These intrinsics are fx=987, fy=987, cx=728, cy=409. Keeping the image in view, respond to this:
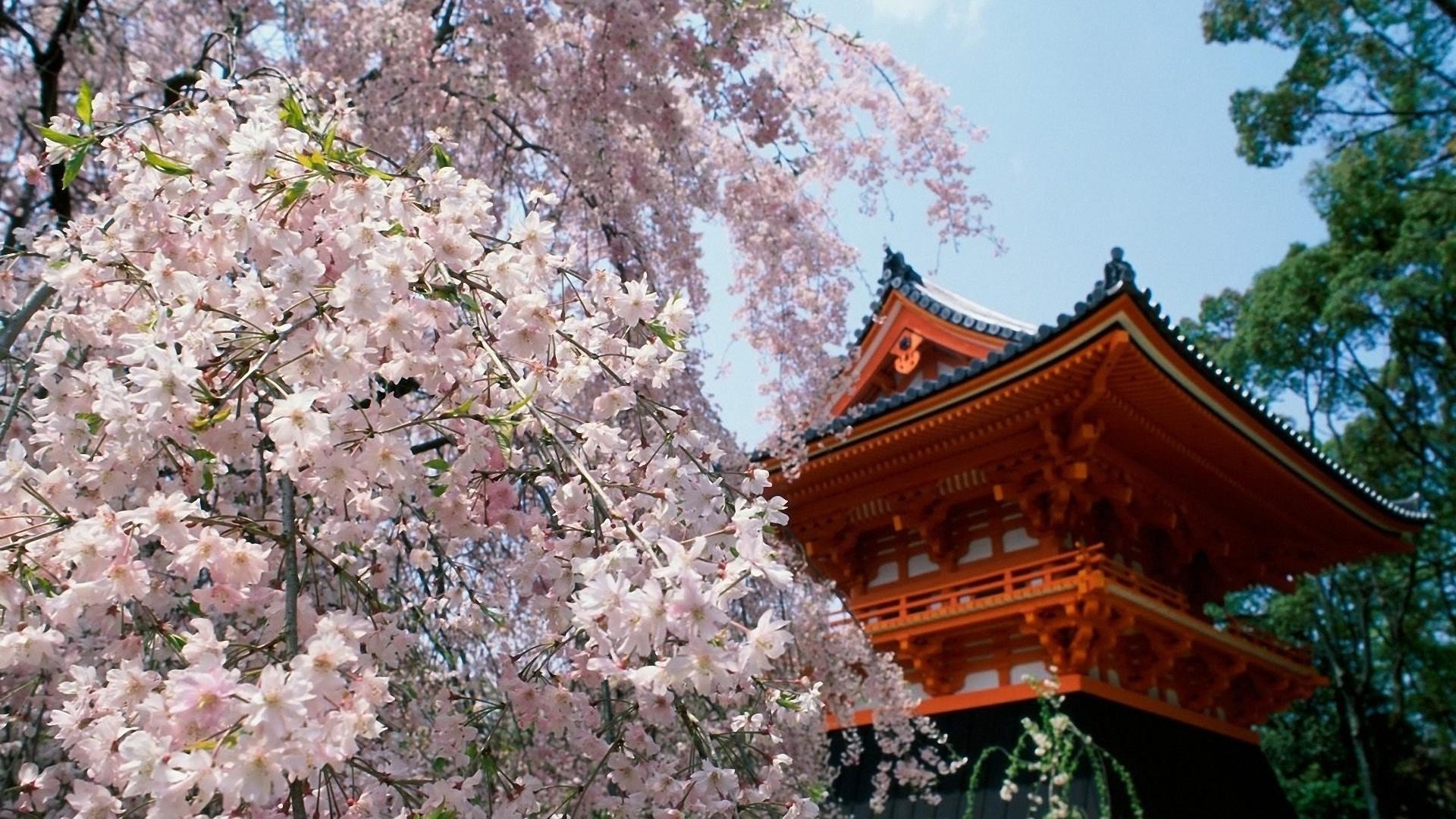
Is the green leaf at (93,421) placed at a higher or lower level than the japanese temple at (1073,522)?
lower

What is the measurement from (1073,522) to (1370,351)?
10.9m

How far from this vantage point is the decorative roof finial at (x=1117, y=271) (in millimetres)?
6516

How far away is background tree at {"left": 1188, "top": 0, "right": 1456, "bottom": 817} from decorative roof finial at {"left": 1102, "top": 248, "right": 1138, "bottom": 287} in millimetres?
8948

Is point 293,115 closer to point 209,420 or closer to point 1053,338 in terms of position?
point 209,420

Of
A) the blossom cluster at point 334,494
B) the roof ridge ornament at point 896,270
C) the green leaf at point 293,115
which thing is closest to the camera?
the blossom cluster at point 334,494

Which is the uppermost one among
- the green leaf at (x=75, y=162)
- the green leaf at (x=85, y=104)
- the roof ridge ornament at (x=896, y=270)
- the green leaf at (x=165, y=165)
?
the roof ridge ornament at (x=896, y=270)

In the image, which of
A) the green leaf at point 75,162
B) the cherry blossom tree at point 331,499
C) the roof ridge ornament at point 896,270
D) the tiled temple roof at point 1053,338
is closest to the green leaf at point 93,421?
the cherry blossom tree at point 331,499

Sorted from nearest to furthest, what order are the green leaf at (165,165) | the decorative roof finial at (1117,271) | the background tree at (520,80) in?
the green leaf at (165,165) → the background tree at (520,80) → the decorative roof finial at (1117,271)

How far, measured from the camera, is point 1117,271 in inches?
259

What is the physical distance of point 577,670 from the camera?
219 cm

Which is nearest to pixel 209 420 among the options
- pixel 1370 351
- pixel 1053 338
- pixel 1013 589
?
pixel 1053 338

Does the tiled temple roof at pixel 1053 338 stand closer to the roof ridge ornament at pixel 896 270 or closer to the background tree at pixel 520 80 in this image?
the roof ridge ornament at pixel 896 270

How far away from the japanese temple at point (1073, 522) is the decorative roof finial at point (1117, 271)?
0.6 inches

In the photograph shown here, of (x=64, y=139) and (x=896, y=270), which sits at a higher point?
(x=896, y=270)
